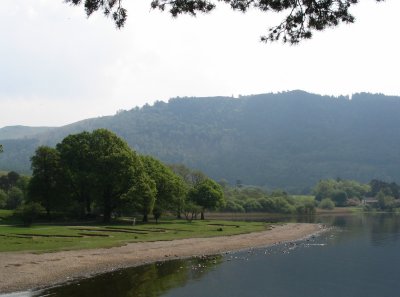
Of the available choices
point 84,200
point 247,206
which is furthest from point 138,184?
point 247,206

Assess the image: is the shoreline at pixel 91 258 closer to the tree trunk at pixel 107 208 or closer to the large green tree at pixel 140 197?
the large green tree at pixel 140 197

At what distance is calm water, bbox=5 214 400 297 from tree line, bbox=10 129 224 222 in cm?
3112

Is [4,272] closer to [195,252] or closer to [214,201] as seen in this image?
[195,252]

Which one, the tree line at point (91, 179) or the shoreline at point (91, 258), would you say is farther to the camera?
the tree line at point (91, 179)


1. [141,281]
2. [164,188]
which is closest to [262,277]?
[141,281]

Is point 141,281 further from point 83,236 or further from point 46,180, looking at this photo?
point 46,180

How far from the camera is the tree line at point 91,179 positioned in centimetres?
7962

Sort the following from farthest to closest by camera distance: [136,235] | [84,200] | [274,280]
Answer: [84,200]
[136,235]
[274,280]

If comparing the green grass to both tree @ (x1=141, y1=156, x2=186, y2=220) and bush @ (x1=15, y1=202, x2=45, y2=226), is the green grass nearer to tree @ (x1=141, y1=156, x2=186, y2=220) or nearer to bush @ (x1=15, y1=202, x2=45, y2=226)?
bush @ (x1=15, y1=202, x2=45, y2=226)

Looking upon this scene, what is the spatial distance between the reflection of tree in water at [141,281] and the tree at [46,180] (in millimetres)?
40432

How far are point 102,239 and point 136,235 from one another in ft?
20.8

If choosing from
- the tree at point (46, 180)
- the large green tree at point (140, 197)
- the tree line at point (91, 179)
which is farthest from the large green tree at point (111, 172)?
the tree at point (46, 180)

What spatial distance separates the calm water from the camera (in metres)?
34.0

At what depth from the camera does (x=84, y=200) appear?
278 feet
